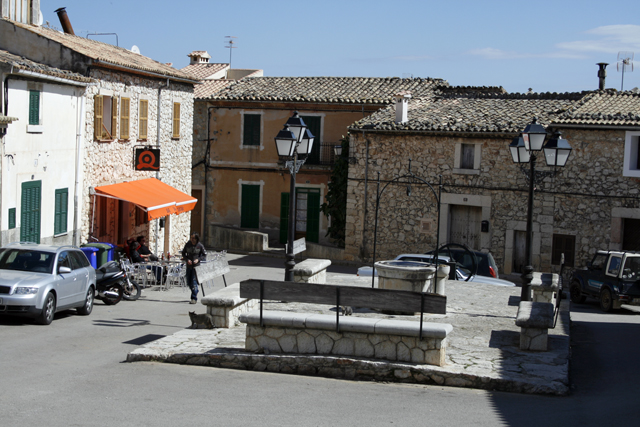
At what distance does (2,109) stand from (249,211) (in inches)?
710

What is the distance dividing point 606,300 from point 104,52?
15868 millimetres

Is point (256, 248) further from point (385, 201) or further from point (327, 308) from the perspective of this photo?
point (327, 308)

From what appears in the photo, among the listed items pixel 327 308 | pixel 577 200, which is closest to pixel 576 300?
pixel 577 200

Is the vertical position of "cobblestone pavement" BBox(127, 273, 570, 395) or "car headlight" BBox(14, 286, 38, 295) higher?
"car headlight" BBox(14, 286, 38, 295)

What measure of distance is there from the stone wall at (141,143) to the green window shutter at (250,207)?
5616 millimetres

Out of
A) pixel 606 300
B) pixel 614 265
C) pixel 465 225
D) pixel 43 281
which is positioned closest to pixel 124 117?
pixel 43 281

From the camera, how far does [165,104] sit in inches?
993

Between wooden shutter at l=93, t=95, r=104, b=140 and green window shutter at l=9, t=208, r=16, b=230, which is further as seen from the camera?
wooden shutter at l=93, t=95, r=104, b=140

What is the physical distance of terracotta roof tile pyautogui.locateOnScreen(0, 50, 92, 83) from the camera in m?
15.9

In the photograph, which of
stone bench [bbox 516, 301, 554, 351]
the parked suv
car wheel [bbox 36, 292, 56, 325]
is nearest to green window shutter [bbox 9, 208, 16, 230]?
car wheel [bbox 36, 292, 56, 325]

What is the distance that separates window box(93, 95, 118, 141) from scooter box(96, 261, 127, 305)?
219 inches

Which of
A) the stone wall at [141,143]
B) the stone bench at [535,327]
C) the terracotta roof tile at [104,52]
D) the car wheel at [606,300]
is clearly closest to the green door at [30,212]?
the stone wall at [141,143]

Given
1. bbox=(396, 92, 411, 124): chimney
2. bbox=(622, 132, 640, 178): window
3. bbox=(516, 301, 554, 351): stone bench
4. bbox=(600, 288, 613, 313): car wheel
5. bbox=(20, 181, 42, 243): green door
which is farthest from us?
bbox=(396, 92, 411, 124): chimney

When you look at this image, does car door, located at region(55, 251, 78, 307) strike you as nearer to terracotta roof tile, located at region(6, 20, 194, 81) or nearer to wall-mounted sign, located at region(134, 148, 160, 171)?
terracotta roof tile, located at region(6, 20, 194, 81)
